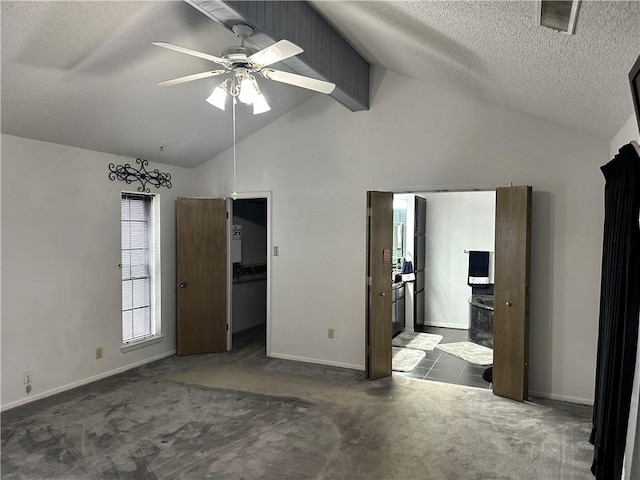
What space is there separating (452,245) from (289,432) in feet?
14.8

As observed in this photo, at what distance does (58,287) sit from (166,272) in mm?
1372

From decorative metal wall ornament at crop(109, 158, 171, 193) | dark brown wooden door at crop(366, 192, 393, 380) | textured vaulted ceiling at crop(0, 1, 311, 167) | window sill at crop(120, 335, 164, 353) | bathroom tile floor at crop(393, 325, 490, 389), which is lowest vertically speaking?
bathroom tile floor at crop(393, 325, 490, 389)

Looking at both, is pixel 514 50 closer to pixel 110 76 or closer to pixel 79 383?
pixel 110 76

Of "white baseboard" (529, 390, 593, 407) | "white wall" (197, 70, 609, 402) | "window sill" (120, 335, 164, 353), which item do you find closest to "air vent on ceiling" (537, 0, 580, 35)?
"white wall" (197, 70, 609, 402)

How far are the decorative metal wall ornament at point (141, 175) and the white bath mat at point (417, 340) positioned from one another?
12.0 feet

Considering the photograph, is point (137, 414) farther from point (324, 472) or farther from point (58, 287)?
point (324, 472)

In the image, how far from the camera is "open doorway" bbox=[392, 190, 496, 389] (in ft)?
20.7

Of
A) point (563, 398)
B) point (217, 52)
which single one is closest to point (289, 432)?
point (563, 398)

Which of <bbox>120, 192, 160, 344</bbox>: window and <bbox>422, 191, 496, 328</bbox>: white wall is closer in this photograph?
<bbox>120, 192, 160, 344</bbox>: window

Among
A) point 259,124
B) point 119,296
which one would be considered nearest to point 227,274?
point 119,296

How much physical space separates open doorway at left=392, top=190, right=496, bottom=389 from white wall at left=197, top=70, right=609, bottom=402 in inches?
58.2

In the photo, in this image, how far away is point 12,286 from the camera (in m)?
3.67

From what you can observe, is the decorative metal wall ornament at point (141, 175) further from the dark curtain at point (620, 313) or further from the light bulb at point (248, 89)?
the dark curtain at point (620, 313)

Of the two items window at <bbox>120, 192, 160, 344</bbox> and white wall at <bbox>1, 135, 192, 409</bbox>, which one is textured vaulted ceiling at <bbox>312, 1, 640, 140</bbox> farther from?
window at <bbox>120, 192, 160, 344</bbox>
